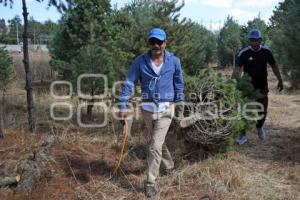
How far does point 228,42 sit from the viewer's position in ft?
81.0

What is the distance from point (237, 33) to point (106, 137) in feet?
64.2

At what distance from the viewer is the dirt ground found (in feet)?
14.7

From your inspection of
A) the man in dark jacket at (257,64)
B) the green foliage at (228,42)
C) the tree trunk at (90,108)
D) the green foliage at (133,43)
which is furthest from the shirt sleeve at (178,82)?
the green foliage at (228,42)

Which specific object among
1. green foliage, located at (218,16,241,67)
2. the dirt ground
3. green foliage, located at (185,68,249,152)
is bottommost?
the dirt ground

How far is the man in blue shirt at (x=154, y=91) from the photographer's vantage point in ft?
14.4

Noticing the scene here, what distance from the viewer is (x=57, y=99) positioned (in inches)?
493

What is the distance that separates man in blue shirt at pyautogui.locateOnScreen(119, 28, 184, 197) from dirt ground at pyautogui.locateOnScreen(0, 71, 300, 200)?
38 cm

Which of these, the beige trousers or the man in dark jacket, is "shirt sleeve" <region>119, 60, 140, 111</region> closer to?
the beige trousers

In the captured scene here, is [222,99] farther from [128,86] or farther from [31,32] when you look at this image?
[31,32]

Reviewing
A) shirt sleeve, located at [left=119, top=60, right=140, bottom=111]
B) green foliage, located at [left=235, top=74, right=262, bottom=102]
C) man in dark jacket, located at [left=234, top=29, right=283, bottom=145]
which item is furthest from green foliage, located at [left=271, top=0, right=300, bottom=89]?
shirt sleeve, located at [left=119, top=60, right=140, bottom=111]

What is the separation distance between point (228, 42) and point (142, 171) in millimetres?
20615

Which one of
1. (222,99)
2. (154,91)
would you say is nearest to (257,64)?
(222,99)

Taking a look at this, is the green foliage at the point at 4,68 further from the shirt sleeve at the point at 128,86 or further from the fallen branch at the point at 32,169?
the shirt sleeve at the point at 128,86

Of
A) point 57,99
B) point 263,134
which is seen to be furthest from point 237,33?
point 263,134
